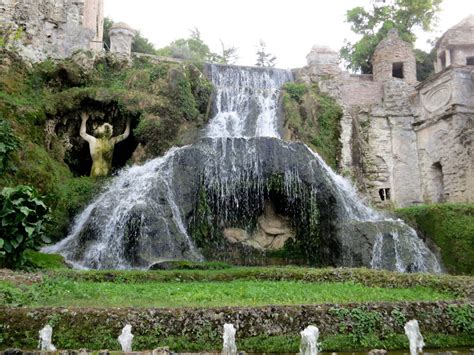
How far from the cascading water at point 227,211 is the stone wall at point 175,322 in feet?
21.0

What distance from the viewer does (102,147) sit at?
64.7ft

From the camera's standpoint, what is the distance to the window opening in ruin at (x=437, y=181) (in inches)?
1005

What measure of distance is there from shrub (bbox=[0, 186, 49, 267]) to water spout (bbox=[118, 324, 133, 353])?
16.5 feet

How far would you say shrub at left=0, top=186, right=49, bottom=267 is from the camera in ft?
34.9

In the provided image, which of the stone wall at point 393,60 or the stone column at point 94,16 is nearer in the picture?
the stone wall at point 393,60

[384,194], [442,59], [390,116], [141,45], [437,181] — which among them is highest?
[141,45]

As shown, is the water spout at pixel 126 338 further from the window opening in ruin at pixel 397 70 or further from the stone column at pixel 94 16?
the window opening in ruin at pixel 397 70

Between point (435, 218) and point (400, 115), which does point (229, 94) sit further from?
point (435, 218)

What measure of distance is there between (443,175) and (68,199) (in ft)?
58.3

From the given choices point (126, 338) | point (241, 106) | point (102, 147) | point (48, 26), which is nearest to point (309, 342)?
point (126, 338)

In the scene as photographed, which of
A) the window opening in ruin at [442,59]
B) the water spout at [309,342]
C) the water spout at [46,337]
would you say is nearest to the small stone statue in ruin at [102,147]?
the water spout at [46,337]

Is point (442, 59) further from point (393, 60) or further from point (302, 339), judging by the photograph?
point (302, 339)

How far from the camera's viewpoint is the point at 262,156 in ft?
57.1

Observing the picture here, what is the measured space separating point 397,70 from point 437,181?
8813 millimetres
